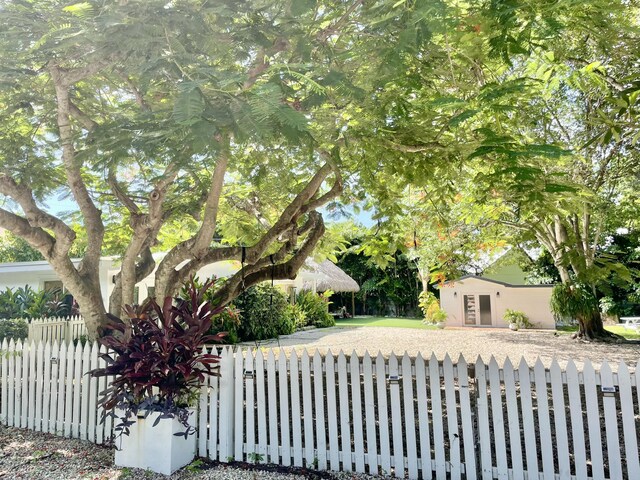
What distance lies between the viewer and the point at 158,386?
14.5 ft

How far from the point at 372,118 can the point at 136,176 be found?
4704mm

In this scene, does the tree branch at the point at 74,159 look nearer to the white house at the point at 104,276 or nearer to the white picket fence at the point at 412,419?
the white picket fence at the point at 412,419

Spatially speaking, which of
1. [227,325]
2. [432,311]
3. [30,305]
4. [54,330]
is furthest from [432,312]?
[30,305]

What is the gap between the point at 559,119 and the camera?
37.7ft

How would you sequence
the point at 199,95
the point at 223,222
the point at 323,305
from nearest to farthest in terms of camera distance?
the point at 199,95
the point at 223,222
the point at 323,305

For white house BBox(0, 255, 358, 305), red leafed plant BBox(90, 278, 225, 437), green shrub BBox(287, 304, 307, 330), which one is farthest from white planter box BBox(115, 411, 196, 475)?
green shrub BBox(287, 304, 307, 330)

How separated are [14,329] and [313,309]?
43.0 ft

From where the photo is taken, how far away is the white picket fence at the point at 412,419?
3.95 metres

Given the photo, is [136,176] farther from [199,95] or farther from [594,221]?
[594,221]

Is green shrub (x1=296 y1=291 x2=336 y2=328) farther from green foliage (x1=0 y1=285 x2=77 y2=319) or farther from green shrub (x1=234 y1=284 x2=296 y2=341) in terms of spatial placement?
green foliage (x1=0 y1=285 x2=77 y2=319)

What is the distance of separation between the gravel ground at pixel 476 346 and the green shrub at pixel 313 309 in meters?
4.43

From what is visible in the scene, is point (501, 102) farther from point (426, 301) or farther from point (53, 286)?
point (426, 301)

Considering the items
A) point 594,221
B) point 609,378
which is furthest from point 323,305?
point 609,378

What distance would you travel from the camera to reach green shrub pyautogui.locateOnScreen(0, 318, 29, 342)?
10750 mm
